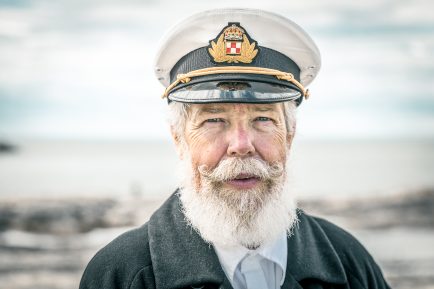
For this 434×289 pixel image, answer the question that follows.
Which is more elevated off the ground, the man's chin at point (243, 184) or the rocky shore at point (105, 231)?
the rocky shore at point (105, 231)

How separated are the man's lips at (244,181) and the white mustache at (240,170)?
16 mm

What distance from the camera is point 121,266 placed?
225 cm

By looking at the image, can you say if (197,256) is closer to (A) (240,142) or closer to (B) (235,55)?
(A) (240,142)

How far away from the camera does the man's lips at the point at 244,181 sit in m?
2.26

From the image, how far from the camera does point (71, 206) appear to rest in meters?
14.8

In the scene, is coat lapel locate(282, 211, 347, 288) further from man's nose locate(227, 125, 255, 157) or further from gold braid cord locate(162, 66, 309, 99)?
gold braid cord locate(162, 66, 309, 99)

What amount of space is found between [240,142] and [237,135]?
4 centimetres

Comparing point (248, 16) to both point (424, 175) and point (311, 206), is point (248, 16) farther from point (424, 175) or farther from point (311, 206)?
point (424, 175)

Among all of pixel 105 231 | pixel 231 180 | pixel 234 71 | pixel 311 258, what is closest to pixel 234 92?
pixel 234 71

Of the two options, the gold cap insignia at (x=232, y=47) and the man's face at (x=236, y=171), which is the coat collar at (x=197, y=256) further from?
the gold cap insignia at (x=232, y=47)

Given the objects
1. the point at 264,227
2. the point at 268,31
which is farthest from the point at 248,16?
the point at 264,227

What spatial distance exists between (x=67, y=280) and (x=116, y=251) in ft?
21.0

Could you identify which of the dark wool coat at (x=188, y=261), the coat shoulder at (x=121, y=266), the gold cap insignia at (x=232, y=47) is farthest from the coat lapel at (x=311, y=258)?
the gold cap insignia at (x=232, y=47)

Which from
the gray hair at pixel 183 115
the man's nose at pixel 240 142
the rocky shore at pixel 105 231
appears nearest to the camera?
the man's nose at pixel 240 142
